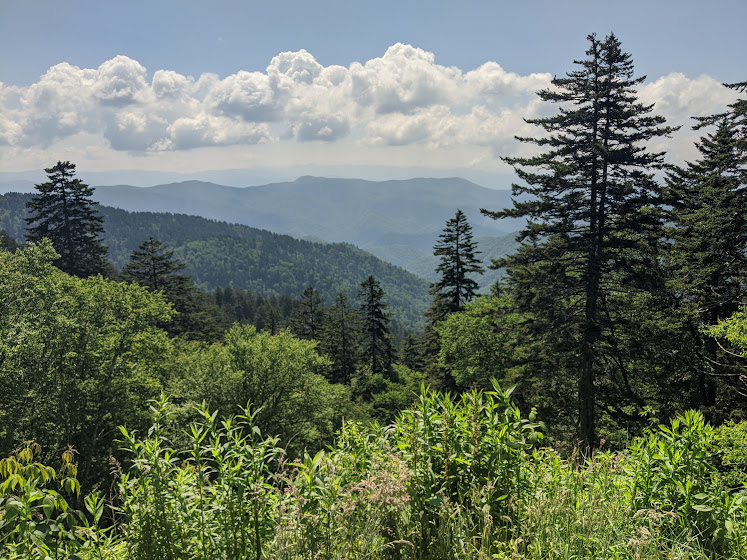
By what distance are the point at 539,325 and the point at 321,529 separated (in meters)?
15.1

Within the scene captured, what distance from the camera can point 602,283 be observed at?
51.2ft

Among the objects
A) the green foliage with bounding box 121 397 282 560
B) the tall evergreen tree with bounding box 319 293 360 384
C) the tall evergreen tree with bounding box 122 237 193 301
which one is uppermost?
the green foliage with bounding box 121 397 282 560

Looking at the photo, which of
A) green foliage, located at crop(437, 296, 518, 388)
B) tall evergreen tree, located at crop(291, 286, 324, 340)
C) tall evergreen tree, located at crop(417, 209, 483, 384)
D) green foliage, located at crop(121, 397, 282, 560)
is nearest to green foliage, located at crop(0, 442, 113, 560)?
green foliage, located at crop(121, 397, 282, 560)

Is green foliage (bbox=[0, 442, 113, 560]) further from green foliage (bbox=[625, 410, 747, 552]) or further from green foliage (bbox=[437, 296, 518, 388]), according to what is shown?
green foliage (bbox=[437, 296, 518, 388])

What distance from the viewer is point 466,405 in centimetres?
353

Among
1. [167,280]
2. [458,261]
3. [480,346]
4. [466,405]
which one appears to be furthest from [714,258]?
[167,280]

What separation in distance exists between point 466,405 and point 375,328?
40.1 m

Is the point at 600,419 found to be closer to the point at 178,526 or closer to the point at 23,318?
the point at 178,526

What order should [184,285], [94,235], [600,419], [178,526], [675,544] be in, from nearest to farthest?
[675,544] < [178,526] < [600,419] < [94,235] < [184,285]

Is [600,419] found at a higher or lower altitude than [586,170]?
lower

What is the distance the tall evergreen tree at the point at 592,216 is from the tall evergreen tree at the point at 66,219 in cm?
3536

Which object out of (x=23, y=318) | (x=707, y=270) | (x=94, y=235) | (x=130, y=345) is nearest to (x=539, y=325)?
(x=707, y=270)

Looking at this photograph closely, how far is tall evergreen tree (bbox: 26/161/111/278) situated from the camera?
3378 centimetres

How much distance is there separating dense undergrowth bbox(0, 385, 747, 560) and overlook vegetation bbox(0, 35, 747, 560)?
0.07 ft
